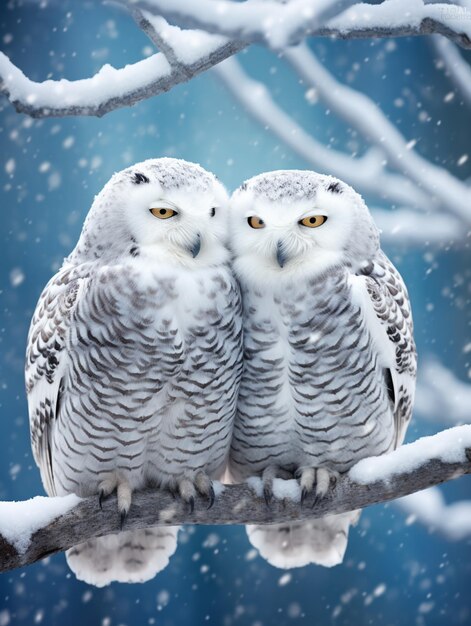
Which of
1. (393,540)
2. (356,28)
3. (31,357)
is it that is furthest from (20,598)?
(356,28)

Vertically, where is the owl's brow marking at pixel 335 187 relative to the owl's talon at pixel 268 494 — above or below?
above

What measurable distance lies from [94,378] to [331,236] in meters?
0.46

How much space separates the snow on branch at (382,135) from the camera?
2041mm

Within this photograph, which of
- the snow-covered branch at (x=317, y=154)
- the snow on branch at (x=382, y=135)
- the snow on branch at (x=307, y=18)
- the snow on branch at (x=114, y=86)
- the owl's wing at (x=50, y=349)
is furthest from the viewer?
the snow-covered branch at (x=317, y=154)

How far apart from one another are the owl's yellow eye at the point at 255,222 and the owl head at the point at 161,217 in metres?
0.05

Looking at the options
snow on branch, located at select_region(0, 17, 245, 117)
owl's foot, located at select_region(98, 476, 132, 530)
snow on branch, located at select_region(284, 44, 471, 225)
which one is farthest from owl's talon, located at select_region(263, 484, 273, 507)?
snow on branch, located at select_region(284, 44, 471, 225)

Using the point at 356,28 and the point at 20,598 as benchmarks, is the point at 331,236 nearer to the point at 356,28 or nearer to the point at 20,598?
the point at 356,28

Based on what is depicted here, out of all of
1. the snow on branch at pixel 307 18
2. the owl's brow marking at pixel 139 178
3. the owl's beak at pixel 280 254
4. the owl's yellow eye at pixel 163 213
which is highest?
the snow on branch at pixel 307 18

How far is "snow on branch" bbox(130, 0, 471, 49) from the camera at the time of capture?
3.19 ft

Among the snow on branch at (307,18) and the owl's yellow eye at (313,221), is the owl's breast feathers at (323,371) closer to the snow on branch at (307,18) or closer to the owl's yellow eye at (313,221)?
the owl's yellow eye at (313,221)

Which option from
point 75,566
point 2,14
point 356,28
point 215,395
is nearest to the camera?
point 356,28

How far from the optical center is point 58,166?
9.80ft

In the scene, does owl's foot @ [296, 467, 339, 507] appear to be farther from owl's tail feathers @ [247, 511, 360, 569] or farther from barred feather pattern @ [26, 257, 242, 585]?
owl's tail feathers @ [247, 511, 360, 569]

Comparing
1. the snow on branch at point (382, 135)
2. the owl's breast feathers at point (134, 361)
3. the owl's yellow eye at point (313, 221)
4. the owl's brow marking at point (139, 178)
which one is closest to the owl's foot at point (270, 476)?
the owl's breast feathers at point (134, 361)
